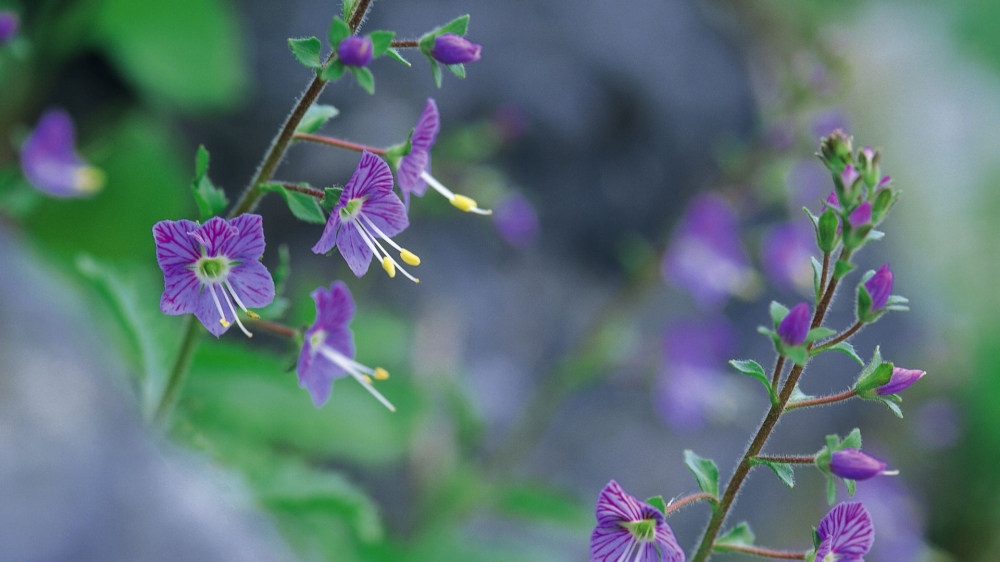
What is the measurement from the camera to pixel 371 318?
3895mm

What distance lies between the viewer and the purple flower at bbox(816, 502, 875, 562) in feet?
4.52

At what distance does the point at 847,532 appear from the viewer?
1411 mm

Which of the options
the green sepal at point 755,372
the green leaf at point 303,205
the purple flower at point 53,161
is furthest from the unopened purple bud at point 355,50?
the purple flower at point 53,161

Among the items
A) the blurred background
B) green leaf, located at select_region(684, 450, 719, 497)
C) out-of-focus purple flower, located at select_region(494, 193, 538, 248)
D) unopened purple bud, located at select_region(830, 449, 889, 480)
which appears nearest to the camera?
unopened purple bud, located at select_region(830, 449, 889, 480)

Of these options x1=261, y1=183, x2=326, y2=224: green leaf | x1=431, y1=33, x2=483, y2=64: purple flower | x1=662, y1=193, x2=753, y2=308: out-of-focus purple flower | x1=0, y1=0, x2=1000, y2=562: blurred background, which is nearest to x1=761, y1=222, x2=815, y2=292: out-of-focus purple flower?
x1=0, y1=0, x2=1000, y2=562: blurred background

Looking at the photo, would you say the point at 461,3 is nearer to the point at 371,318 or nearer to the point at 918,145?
the point at 371,318

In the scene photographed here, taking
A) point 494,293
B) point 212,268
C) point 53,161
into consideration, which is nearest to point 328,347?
point 212,268

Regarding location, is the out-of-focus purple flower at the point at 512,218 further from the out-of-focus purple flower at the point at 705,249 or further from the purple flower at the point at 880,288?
the purple flower at the point at 880,288

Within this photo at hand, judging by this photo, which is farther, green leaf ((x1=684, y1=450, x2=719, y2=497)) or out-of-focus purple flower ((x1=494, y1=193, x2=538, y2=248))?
out-of-focus purple flower ((x1=494, y1=193, x2=538, y2=248))

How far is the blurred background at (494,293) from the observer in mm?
2039

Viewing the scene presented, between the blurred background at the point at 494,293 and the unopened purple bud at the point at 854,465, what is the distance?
40.5 inches

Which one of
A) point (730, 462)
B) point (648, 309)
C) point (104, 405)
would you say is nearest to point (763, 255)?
point (648, 309)

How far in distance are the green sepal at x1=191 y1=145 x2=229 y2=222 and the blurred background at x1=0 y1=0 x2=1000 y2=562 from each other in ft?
1.25

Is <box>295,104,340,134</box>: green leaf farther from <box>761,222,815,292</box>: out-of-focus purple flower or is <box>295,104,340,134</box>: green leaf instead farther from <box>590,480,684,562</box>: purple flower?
<box>761,222,815,292</box>: out-of-focus purple flower
